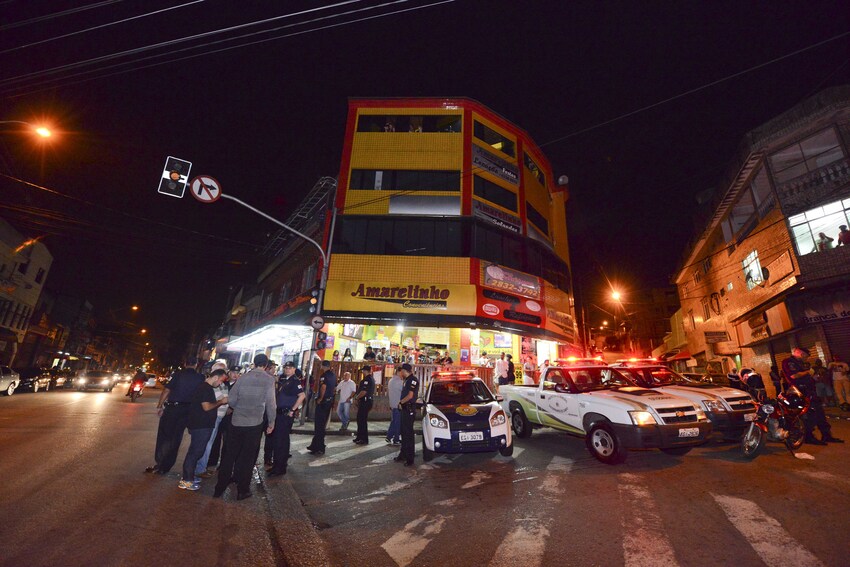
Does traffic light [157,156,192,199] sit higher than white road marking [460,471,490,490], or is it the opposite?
traffic light [157,156,192,199]

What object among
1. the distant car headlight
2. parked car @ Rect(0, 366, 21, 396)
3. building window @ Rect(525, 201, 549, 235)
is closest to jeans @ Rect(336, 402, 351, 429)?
the distant car headlight

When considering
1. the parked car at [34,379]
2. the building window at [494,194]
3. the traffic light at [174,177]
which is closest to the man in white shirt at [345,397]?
the traffic light at [174,177]

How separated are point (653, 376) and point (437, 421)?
19.3ft

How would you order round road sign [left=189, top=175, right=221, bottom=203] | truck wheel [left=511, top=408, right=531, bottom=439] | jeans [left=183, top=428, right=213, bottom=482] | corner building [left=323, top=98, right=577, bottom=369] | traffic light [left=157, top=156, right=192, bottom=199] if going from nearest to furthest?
Result: 1. jeans [left=183, top=428, right=213, bottom=482]
2. traffic light [left=157, top=156, right=192, bottom=199]
3. truck wheel [left=511, top=408, right=531, bottom=439]
4. round road sign [left=189, top=175, right=221, bottom=203]
5. corner building [left=323, top=98, right=577, bottom=369]

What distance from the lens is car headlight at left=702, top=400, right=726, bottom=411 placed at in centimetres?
691

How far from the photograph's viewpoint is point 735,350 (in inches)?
910

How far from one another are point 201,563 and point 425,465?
4421 mm

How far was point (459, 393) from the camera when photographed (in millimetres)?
8078

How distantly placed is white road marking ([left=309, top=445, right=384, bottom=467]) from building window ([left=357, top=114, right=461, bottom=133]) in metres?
19.0

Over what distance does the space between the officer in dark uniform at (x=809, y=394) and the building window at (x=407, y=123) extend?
19075 mm

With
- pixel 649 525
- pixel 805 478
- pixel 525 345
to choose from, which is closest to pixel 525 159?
pixel 525 345

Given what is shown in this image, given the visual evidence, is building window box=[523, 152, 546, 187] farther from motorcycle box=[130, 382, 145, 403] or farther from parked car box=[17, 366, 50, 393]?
parked car box=[17, 366, 50, 393]

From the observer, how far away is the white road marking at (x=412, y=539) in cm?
342

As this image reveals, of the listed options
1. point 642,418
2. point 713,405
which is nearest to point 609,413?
point 642,418
